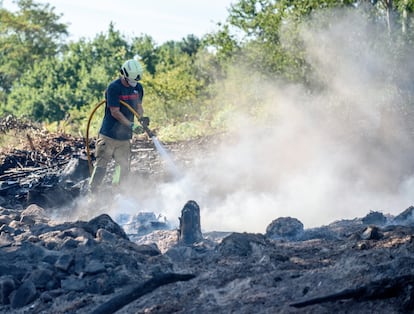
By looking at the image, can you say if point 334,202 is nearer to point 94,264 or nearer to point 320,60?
point 94,264

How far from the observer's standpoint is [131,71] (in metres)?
10.2

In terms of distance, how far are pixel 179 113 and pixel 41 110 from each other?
10.3 m

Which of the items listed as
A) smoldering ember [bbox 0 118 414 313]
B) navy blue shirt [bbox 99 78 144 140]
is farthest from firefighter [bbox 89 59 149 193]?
smoldering ember [bbox 0 118 414 313]

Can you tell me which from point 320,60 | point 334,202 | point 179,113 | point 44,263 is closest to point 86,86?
point 179,113

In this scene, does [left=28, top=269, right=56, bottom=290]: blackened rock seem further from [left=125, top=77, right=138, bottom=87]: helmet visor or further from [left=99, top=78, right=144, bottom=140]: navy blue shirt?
[left=125, top=77, right=138, bottom=87]: helmet visor

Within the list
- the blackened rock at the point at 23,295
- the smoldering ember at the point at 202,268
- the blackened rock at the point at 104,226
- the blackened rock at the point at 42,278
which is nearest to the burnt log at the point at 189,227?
the smoldering ember at the point at 202,268

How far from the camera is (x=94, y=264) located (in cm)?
677

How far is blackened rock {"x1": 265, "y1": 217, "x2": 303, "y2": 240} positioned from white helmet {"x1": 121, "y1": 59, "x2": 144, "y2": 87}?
132 inches

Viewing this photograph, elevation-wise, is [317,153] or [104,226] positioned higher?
[317,153]

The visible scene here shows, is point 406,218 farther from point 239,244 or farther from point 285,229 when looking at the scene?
point 239,244

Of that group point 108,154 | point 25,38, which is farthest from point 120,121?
point 25,38

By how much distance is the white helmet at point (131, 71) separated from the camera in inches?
403

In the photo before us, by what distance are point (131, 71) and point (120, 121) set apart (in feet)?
2.33

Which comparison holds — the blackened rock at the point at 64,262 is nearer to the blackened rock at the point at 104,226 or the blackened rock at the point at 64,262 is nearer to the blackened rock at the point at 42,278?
the blackened rock at the point at 42,278
